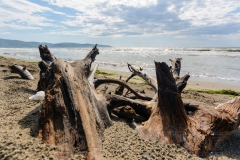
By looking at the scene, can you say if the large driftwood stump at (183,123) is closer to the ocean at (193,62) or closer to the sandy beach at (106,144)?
the sandy beach at (106,144)

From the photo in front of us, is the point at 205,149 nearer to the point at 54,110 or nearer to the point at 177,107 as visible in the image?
the point at 177,107

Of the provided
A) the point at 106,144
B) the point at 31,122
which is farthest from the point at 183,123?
the point at 31,122

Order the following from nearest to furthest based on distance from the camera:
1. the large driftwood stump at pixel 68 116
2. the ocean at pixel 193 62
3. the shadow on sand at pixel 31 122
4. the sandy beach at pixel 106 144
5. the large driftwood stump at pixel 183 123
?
the sandy beach at pixel 106 144
the large driftwood stump at pixel 68 116
the shadow on sand at pixel 31 122
the large driftwood stump at pixel 183 123
the ocean at pixel 193 62

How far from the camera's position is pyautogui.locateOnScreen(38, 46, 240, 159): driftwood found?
7.82 ft

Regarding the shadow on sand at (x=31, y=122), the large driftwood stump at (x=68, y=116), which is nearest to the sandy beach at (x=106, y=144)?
the shadow on sand at (x=31, y=122)

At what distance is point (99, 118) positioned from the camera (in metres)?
3.12

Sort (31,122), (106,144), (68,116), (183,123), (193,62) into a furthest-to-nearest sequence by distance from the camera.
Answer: (193,62)
(31,122)
(183,123)
(106,144)
(68,116)

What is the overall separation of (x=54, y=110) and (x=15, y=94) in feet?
10.5

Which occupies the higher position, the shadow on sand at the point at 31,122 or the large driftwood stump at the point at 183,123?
the large driftwood stump at the point at 183,123

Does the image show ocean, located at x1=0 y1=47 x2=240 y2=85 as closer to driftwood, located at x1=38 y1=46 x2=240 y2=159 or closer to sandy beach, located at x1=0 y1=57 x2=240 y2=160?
driftwood, located at x1=38 y1=46 x2=240 y2=159

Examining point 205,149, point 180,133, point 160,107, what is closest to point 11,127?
point 160,107

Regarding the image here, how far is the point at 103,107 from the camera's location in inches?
137

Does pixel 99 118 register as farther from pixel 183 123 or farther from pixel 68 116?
pixel 183 123

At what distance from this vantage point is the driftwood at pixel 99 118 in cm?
238
